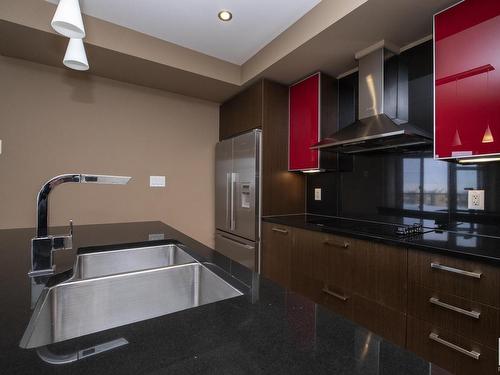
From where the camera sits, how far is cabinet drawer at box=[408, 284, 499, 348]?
103 cm

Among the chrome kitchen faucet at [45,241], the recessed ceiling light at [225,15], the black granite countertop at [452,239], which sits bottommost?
the black granite countertop at [452,239]

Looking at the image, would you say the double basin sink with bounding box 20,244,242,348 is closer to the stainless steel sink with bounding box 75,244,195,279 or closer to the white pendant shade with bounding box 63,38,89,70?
the stainless steel sink with bounding box 75,244,195,279

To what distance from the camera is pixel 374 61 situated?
191 centimetres

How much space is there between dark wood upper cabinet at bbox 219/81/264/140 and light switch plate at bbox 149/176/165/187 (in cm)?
89

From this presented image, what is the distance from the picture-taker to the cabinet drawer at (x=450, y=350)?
104 cm

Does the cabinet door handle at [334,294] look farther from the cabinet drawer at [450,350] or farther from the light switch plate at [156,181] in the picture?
the light switch plate at [156,181]

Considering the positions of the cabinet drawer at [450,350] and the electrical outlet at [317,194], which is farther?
the electrical outlet at [317,194]

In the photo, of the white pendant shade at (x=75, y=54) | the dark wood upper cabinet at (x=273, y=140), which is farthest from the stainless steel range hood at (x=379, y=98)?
the white pendant shade at (x=75, y=54)

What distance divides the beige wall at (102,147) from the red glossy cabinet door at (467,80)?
2327 mm

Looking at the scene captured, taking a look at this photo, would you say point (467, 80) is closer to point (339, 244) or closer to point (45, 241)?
point (339, 244)

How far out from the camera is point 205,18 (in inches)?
74.3

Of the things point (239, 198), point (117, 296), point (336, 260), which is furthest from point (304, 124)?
point (117, 296)

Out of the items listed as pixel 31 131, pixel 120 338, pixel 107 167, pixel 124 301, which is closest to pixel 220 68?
pixel 107 167

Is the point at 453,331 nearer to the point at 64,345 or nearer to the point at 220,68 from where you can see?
the point at 64,345
